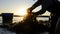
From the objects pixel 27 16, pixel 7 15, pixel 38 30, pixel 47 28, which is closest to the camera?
pixel 38 30

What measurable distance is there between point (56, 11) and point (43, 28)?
18.8 inches

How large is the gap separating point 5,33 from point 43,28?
1.45 meters

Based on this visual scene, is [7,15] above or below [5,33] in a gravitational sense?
above

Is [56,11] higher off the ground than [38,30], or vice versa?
[56,11]

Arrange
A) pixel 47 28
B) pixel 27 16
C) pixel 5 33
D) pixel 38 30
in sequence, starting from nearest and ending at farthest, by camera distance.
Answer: pixel 38 30 < pixel 47 28 < pixel 27 16 < pixel 5 33

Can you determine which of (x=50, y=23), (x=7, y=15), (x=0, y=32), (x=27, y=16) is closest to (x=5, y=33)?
(x=0, y=32)

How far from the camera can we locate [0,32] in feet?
18.3

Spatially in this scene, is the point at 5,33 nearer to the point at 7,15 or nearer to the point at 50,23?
the point at 50,23

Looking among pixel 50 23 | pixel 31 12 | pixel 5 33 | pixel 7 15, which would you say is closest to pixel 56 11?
pixel 50 23

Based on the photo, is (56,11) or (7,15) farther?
(7,15)

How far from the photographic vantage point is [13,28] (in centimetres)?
438

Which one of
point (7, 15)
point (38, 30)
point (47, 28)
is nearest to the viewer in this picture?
point (38, 30)

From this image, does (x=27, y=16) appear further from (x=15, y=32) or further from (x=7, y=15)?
(x=7, y=15)

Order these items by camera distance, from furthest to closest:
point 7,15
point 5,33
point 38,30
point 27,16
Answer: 1. point 7,15
2. point 5,33
3. point 27,16
4. point 38,30
